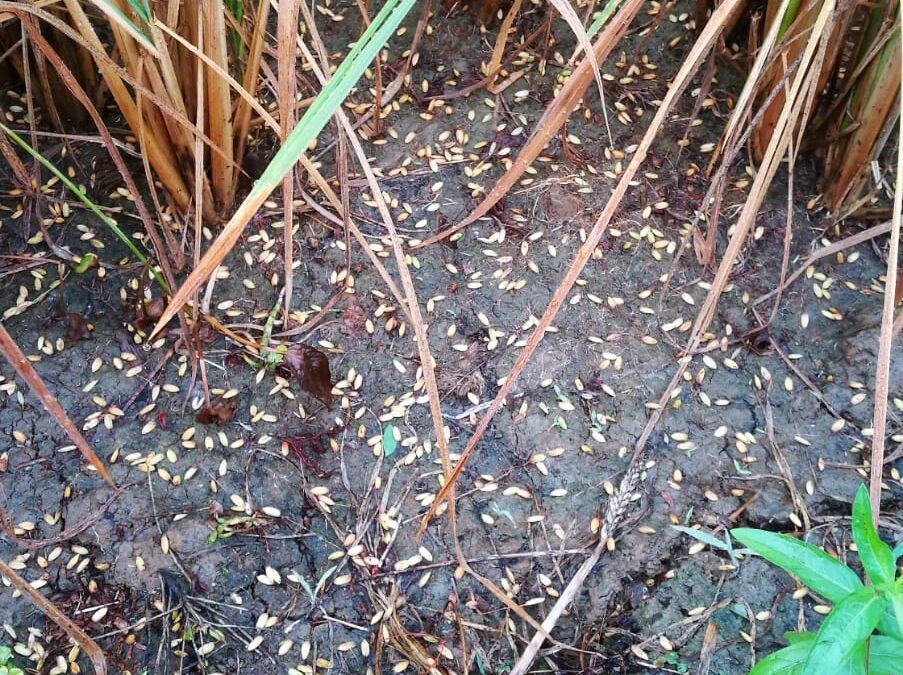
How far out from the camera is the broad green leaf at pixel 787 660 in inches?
53.1

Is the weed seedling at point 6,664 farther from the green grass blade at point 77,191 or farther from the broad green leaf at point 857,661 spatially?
the broad green leaf at point 857,661

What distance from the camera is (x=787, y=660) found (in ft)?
4.48

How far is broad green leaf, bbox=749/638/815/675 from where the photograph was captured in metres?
1.35

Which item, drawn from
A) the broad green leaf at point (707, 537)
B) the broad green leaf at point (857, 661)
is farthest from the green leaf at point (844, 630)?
the broad green leaf at point (707, 537)

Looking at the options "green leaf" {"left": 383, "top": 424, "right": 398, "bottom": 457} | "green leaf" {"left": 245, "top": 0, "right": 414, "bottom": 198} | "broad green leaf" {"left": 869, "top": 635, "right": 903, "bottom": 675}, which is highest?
"green leaf" {"left": 245, "top": 0, "right": 414, "bottom": 198}

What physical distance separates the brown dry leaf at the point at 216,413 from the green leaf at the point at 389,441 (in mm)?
380

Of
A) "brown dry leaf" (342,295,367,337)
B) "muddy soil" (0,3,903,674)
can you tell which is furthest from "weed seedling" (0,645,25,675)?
"brown dry leaf" (342,295,367,337)

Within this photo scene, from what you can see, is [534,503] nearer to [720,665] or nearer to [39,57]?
[720,665]

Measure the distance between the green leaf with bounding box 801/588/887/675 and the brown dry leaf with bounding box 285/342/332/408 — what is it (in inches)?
47.2

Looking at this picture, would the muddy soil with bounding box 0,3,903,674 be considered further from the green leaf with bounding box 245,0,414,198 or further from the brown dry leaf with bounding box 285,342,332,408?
the green leaf with bounding box 245,0,414,198

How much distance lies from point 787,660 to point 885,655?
0.16 metres

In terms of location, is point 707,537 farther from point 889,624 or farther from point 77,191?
point 77,191

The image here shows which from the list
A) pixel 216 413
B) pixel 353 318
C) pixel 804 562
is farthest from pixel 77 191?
pixel 804 562

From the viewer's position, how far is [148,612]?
1.77 metres
